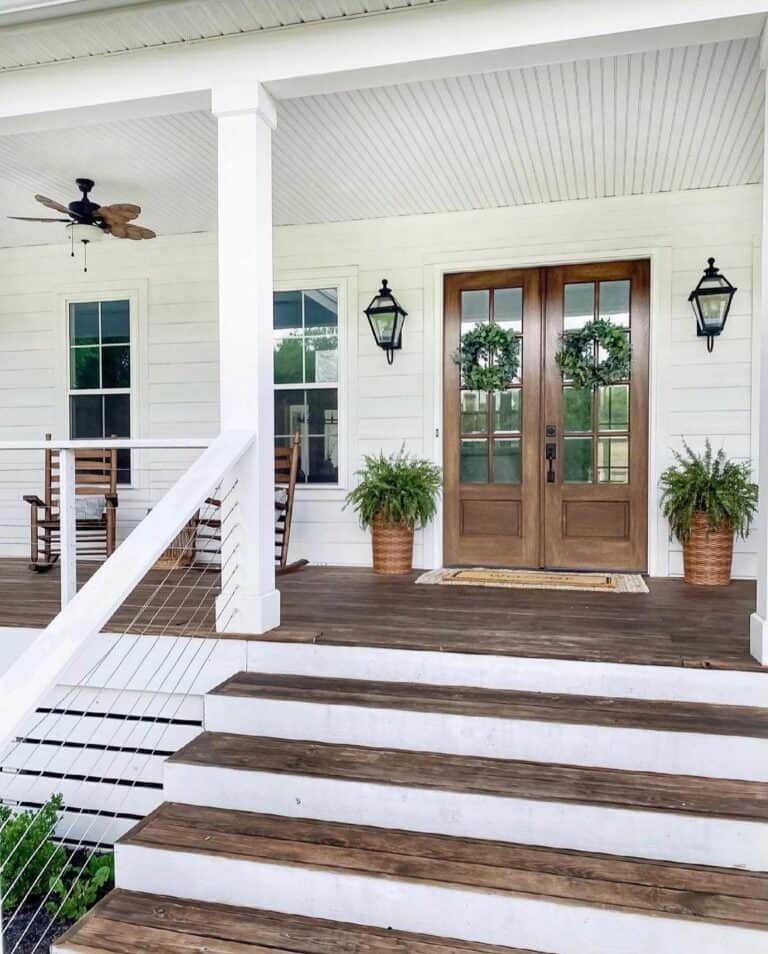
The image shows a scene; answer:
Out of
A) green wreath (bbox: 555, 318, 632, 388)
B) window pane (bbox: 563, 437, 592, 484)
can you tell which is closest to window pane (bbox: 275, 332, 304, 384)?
green wreath (bbox: 555, 318, 632, 388)

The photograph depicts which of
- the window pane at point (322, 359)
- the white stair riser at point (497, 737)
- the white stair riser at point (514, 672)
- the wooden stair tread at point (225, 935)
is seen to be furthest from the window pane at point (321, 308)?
the wooden stair tread at point (225, 935)

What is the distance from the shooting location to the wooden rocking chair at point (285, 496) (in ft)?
15.3

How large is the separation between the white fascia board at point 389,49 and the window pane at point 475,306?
215 cm

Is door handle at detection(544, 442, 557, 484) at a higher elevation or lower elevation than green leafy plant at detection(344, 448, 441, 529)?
higher

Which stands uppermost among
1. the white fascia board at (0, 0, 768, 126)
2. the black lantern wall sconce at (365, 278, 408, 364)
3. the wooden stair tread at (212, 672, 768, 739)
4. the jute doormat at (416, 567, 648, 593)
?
the white fascia board at (0, 0, 768, 126)

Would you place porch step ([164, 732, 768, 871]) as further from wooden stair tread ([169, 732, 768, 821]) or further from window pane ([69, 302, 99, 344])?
window pane ([69, 302, 99, 344])

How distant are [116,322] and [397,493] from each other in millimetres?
2732

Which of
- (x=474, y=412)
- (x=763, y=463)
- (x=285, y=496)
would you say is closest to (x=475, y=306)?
(x=474, y=412)

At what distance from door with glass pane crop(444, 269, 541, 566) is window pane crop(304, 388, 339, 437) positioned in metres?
0.83

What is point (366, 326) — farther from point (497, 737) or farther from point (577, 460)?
point (497, 737)

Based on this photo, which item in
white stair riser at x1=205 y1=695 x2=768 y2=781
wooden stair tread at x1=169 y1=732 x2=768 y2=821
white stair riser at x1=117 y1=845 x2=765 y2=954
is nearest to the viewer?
white stair riser at x1=117 y1=845 x2=765 y2=954

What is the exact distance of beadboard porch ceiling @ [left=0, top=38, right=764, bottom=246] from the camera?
3.17 metres

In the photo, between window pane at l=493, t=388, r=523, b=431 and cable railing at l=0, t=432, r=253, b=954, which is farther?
window pane at l=493, t=388, r=523, b=431

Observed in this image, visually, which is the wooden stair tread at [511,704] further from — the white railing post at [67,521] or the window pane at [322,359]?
the window pane at [322,359]
